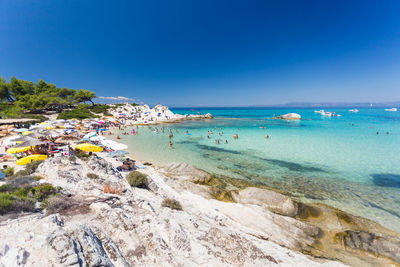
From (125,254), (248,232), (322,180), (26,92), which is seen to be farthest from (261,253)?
(26,92)

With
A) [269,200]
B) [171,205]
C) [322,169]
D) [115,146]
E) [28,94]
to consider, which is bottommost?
[322,169]

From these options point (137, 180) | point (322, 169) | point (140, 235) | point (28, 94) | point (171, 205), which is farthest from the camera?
point (28, 94)

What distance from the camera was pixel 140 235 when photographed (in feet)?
17.4

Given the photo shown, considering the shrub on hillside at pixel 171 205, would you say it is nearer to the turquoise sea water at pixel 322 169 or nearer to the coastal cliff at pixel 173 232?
the coastal cliff at pixel 173 232

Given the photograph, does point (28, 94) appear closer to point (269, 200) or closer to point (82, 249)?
point (82, 249)

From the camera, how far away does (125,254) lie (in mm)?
4609

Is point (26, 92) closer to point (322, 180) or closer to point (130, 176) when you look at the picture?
point (130, 176)

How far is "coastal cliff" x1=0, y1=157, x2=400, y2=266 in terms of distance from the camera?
13.3ft

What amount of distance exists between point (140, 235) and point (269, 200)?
8.01m

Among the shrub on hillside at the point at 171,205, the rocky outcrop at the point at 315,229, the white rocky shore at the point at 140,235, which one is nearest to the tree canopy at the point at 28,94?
the white rocky shore at the point at 140,235

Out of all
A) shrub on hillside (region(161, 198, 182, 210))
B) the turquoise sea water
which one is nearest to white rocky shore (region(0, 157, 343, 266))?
shrub on hillside (region(161, 198, 182, 210))

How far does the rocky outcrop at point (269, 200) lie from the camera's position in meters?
9.38

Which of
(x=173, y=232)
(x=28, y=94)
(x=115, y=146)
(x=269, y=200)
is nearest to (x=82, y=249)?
(x=173, y=232)

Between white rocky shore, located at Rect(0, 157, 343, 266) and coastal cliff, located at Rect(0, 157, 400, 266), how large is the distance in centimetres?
3
